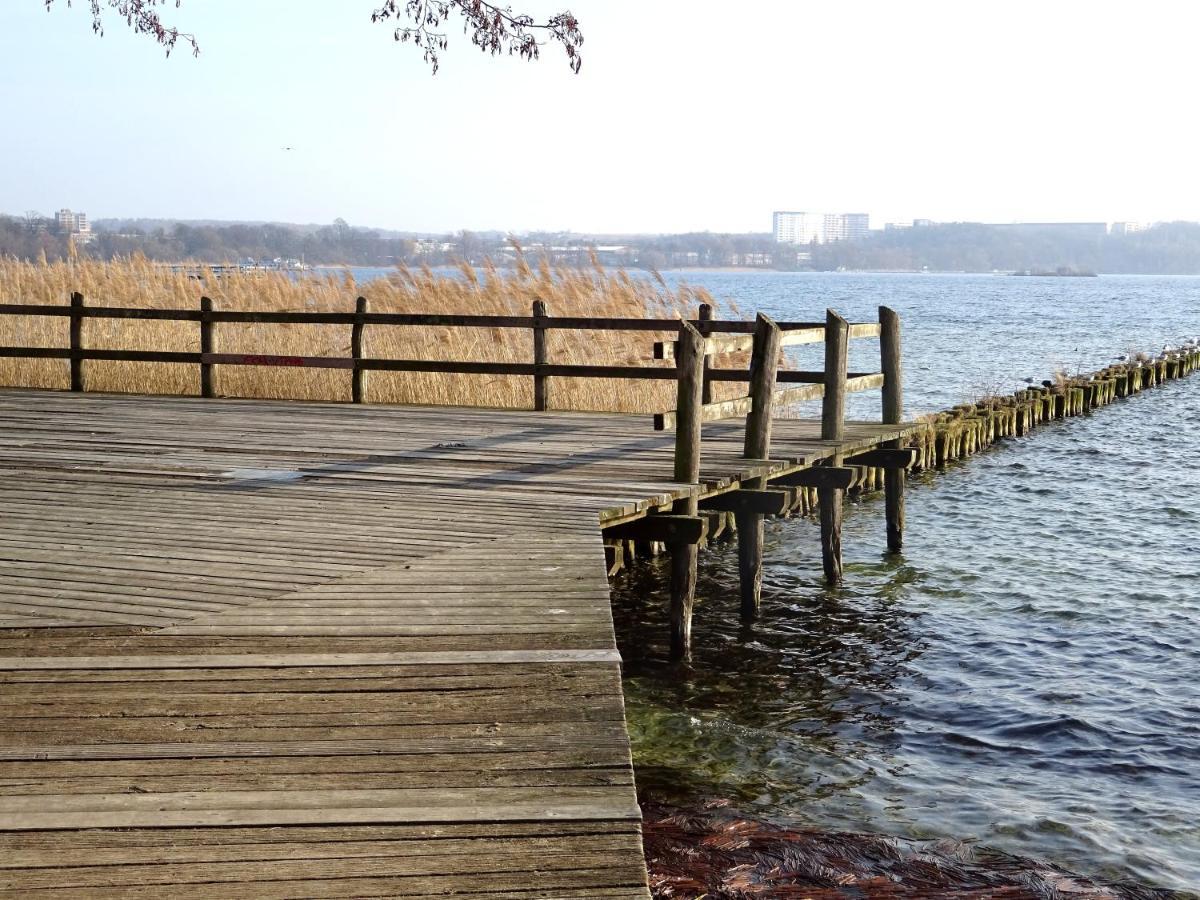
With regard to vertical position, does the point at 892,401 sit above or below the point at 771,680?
above

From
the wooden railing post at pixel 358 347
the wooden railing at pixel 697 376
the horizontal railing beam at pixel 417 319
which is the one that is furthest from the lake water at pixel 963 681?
the wooden railing post at pixel 358 347

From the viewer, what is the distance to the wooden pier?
3467 millimetres

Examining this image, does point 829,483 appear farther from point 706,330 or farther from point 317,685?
point 317,685

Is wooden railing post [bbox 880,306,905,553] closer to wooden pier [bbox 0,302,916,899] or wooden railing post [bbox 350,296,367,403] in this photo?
wooden pier [bbox 0,302,916,899]

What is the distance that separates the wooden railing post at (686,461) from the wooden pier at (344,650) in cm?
2

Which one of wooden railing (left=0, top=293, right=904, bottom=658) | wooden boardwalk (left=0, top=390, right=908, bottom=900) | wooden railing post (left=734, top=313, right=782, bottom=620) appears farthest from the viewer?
wooden railing post (left=734, top=313, right=782, bottom=620)

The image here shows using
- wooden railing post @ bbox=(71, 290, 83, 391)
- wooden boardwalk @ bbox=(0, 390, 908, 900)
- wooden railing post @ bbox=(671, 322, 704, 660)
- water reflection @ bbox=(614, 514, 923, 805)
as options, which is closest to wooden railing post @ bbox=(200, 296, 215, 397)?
wooden railing post @ bbox=(71, 290, 83, 391)

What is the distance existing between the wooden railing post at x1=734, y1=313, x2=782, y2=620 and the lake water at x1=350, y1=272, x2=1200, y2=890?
1.02 ft

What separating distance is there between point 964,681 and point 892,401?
144 inches

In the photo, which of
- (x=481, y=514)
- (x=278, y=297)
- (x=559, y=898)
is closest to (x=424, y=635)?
(x=559, y=898)

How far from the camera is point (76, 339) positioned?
15.0 meters

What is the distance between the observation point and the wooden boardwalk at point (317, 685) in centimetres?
343

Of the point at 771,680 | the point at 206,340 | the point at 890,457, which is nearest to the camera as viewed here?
the point at 771,680

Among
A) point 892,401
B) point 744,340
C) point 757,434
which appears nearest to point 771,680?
point 757,434
